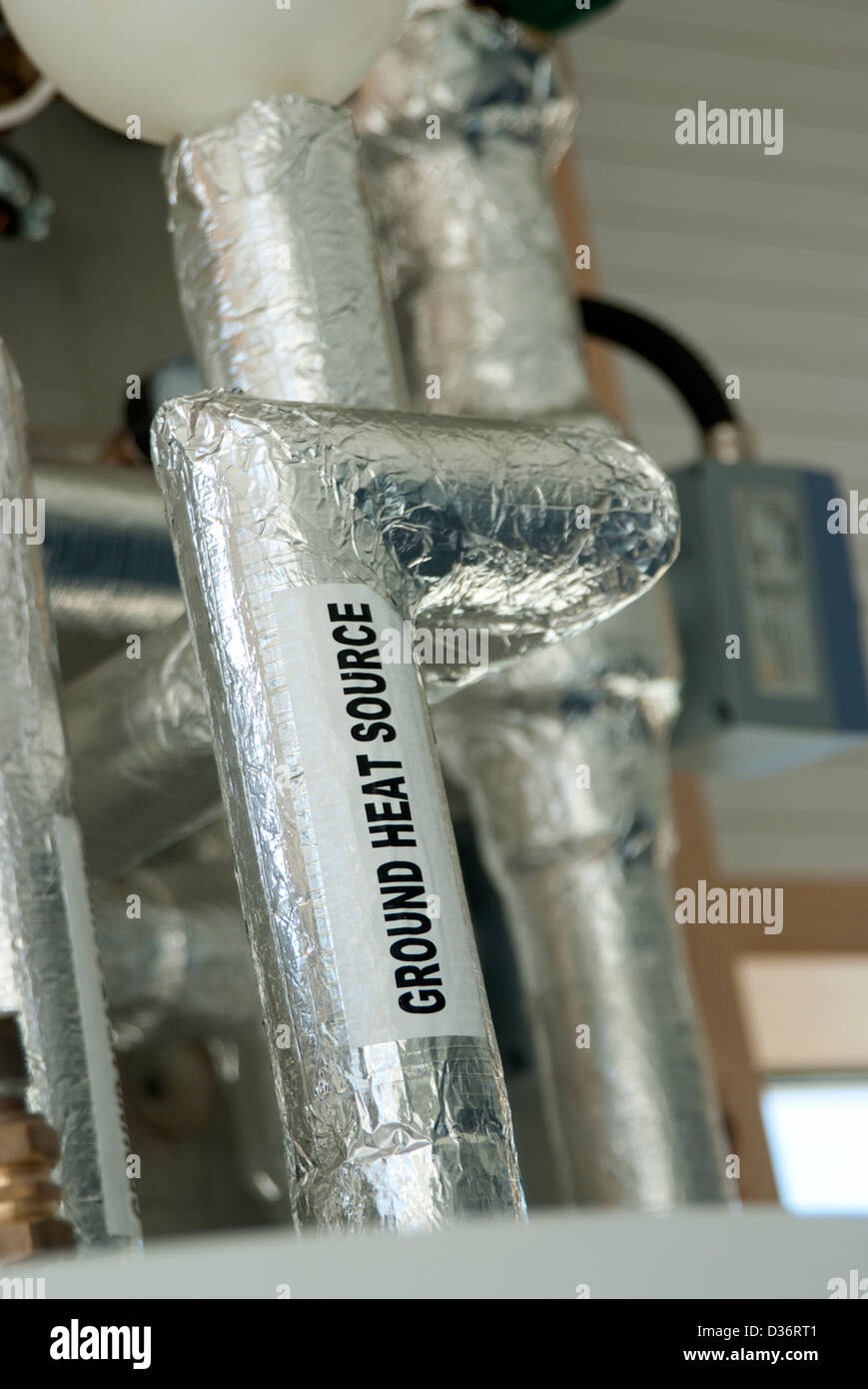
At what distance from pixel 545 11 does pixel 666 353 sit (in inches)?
8.8

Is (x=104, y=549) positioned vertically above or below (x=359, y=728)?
above

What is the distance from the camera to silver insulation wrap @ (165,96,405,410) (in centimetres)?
72

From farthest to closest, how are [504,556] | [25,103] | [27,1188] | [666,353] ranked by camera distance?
1. [666,353]
2. [25,103]
3. [504,556]
4. [27,1188]

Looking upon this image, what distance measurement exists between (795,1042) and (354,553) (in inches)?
43.6

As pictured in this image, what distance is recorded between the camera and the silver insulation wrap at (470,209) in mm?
991

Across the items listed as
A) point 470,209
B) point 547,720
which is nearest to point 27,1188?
point 547,720

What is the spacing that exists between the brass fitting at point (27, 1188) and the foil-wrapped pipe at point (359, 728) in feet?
0.26

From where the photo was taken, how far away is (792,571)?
109cm

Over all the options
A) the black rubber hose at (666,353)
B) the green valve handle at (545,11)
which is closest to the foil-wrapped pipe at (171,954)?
the black rubber hose at (666,353)

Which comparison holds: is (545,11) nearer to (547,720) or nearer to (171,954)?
(547,720)

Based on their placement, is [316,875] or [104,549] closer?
[316,875]

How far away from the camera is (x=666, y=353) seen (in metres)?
1.12

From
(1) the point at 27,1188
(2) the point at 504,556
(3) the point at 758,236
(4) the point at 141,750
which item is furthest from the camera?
(3) the point at 758,236

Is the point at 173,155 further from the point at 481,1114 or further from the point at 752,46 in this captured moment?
the point at 752,46
